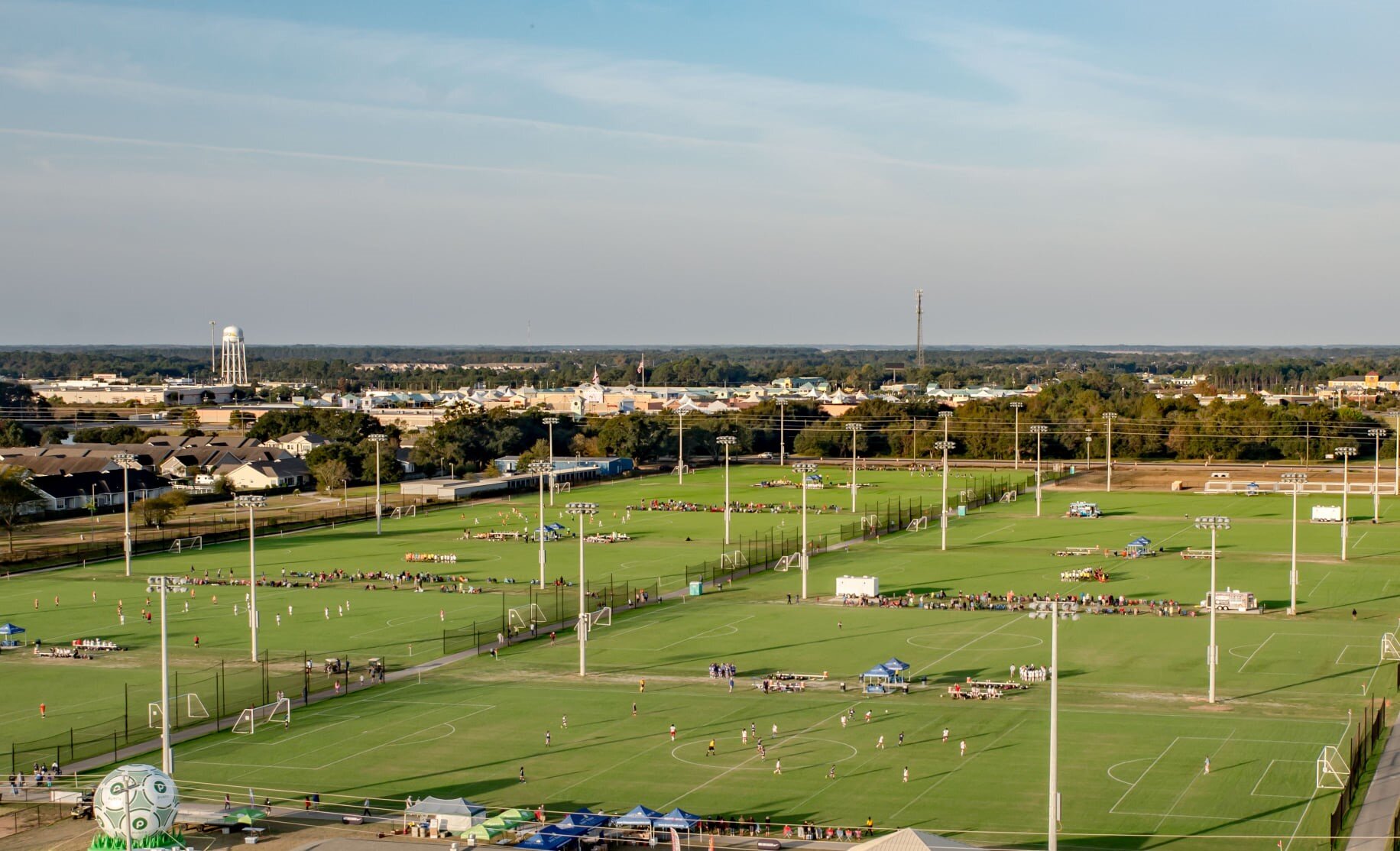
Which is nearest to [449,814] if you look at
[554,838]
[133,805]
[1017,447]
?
[554,838]

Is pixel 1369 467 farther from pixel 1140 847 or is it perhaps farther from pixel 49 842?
pixel 49 842

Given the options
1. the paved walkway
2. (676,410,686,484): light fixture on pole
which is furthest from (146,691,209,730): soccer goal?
(676,410,686,484): light fixture on pole

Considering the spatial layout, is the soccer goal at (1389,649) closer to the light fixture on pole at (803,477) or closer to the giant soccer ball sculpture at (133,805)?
the light fixture on pole at (803,477)

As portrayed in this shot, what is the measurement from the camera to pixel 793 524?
116000 millimetres

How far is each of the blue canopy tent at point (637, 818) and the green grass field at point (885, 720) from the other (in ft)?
9.33

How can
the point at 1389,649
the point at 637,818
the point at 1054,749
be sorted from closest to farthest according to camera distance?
the point at 1054,749 < the point at 637,818 < the point at 1389,649

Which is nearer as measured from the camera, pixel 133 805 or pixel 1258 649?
pixel 133 805

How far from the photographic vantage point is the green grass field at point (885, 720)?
42.9 m

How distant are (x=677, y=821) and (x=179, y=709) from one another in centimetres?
Result: 2365

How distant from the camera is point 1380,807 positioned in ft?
137

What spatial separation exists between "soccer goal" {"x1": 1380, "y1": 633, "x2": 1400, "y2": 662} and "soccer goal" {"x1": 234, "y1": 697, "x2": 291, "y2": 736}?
43.6 metres

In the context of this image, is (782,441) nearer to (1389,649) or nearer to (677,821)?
(1389,649)

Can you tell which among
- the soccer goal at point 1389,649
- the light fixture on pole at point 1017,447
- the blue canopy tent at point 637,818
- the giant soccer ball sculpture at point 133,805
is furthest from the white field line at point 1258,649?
the light fixture on pole at point 1017,447

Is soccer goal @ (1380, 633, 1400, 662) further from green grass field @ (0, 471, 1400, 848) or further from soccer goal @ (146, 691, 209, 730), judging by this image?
soccer goal @ (146, 691, 209, 730)
